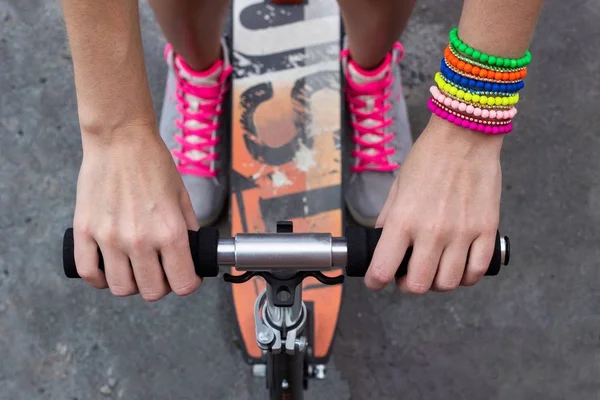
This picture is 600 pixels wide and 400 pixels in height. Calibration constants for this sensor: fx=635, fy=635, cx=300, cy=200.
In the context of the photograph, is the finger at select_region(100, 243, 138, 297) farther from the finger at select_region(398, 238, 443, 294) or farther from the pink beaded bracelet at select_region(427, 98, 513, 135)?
the pink beaded bracelet at select_region(427, 98, 513, 135)

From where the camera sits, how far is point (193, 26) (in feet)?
5.20

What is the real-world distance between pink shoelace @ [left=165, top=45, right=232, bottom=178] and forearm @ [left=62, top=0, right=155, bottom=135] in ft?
2.89

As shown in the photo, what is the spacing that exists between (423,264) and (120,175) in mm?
459

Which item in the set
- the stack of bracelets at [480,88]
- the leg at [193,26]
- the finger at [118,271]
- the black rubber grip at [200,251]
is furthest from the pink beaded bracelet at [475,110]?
the leg at [193,26]

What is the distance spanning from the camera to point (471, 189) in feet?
3.09

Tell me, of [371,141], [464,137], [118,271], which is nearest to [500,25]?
[464,137]

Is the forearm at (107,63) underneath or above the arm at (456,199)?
above

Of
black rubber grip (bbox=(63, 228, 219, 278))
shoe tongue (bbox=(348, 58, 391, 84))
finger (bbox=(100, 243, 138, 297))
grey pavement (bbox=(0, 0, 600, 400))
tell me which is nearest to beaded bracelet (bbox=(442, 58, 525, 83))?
black rubber grip (bbox=(63, 228, 219, 278))

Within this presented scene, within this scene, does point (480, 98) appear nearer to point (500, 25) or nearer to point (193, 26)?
point (500, 25)

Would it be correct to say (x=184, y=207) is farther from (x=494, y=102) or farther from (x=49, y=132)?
(x=49, y=132)

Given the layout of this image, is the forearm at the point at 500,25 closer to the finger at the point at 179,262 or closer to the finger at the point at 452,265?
the finger at the point at 452,265

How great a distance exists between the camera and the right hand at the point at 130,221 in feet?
2.96

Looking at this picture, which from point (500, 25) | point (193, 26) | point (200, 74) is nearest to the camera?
point (500, 25)

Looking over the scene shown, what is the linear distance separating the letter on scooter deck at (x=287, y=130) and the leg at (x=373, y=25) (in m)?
0.19
